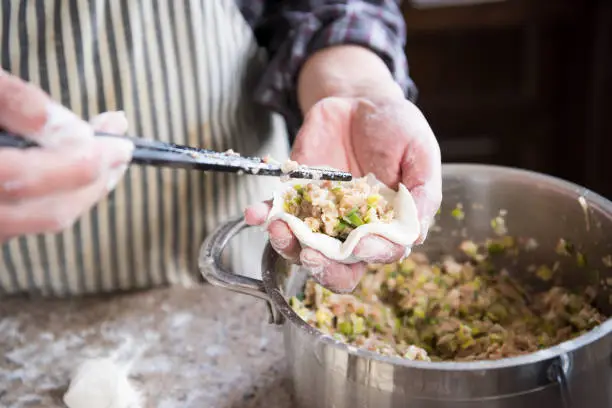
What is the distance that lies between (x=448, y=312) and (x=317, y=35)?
0.41m

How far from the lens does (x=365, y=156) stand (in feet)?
2.81

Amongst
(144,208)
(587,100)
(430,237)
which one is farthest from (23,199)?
(587,100)

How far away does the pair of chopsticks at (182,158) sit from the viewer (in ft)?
1.92

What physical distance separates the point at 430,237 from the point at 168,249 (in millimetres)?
362

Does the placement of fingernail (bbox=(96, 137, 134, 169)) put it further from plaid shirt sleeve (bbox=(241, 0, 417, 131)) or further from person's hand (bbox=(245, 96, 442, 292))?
plaid shirt sleeve (bbox=(241, 0, 417, 131))

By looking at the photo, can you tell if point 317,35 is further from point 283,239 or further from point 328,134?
point 283,239

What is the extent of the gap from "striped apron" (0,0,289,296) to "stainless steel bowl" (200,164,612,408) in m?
0.21

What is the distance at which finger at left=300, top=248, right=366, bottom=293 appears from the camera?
0.73 metres

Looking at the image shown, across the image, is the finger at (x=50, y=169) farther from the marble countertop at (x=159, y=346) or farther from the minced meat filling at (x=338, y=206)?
the marble countertop at (x=159, y=346)

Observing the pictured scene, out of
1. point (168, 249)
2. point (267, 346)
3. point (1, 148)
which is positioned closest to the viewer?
point (1, 148)

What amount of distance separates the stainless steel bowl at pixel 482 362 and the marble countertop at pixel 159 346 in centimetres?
11

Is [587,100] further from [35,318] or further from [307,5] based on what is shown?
[35,318]

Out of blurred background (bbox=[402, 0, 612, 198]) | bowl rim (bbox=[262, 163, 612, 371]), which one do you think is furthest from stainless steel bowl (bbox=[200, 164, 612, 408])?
blurred background (bbox=[402, 0, 612, 198])

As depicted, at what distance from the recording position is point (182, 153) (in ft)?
2.05
